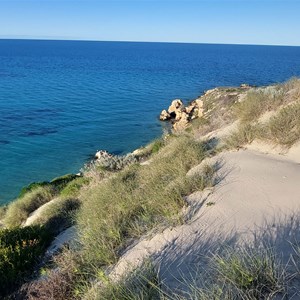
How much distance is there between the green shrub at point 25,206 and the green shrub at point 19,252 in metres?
4.01

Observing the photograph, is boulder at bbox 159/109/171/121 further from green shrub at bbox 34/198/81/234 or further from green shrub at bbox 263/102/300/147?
green shrub at bbox 263/102/300/147

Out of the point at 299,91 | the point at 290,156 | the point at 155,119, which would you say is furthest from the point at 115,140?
the point at 290,156

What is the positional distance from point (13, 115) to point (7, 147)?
1220cm

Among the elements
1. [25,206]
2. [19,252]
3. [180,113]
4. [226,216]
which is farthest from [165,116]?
[226,216]

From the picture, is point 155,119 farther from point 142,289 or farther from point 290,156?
point 142,289

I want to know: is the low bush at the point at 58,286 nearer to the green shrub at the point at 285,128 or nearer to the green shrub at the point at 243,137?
the green shrub at the point at 243,137

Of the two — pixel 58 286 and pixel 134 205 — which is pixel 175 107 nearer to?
pixel 134 205

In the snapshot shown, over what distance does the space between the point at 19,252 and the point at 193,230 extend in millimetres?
4348

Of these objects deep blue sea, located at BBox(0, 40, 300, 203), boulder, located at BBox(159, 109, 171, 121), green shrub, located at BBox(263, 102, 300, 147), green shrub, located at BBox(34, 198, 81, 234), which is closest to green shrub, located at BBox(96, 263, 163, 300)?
green shrub, located at BBox(34, 198, 81, 234)

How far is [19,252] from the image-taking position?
809 cm

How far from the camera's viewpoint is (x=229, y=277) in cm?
443

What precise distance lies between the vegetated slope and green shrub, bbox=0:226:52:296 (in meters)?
0.58

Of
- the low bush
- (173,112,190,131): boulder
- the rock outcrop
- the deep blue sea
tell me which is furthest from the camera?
the rock outcrop

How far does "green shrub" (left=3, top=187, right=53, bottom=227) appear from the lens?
44.2 ft
